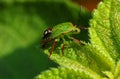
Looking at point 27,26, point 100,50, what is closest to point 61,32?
point 100,50

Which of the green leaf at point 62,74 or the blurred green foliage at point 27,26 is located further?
the blurred green foliage at point 27,26

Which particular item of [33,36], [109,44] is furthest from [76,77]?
[33,36]

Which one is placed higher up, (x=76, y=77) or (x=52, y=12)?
(x=52, y=12)

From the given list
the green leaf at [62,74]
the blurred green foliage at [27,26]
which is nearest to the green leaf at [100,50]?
the green leaf at [62,74]

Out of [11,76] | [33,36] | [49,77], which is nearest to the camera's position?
[49,77]

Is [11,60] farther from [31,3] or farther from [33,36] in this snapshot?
[31,3]

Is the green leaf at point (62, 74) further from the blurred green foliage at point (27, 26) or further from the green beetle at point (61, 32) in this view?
the blurred green foliage at point (27, 26)

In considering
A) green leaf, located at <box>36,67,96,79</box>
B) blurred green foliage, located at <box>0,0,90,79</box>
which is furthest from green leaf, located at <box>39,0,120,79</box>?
blurred green foliage, located at <box>0,0,90,79</box>

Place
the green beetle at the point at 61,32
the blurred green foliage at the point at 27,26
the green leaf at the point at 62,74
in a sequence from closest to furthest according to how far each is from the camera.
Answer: the green leaf at the point at 62,74 → the green beetle at the point at 61,32 → the blurred green foliage at the point at 27,26

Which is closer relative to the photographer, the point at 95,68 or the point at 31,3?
the point at 95,68

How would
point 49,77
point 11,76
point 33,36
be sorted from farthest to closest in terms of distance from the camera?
1. point 33,36
2. point 11,76
3. point 49,77

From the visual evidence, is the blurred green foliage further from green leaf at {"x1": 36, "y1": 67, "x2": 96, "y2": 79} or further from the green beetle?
green leaf at {"x1": 36, "y1": 67, "x2": 96, "y2": 79}
